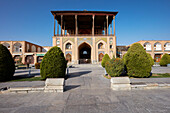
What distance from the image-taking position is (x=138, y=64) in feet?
19.4

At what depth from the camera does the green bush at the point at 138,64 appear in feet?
19.2

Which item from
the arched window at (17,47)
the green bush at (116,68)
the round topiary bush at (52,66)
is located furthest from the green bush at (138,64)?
the arched window at (17,47)

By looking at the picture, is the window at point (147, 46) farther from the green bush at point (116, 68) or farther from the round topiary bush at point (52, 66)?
the round topiary bush at point (52, 66)

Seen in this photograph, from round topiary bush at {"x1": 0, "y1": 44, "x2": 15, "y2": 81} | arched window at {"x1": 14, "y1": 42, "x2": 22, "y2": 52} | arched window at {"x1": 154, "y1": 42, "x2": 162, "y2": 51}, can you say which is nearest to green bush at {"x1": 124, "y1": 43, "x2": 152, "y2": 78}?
round topiary bush at {"x1": 0, "y1": 44, "x2": 15, "y2": 81}

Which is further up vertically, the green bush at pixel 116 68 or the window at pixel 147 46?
the window at pixel 147 46

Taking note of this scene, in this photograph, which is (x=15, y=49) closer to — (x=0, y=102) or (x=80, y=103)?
(x=0, y=102)

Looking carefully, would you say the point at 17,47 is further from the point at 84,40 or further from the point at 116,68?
the point at 116,68

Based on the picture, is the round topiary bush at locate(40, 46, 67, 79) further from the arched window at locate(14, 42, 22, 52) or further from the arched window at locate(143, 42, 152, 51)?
the arched window at locate(143, 42, 152, 51)

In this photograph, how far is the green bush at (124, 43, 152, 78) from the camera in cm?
586

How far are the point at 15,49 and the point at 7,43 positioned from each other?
9.46 feet

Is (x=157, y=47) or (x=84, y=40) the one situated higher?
(x=84, y=40)

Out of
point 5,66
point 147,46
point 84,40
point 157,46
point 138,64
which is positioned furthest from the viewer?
point 157,46

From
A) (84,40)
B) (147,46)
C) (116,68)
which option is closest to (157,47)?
(147,46)

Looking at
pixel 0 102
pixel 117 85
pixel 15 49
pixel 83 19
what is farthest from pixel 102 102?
pixel 15 49
